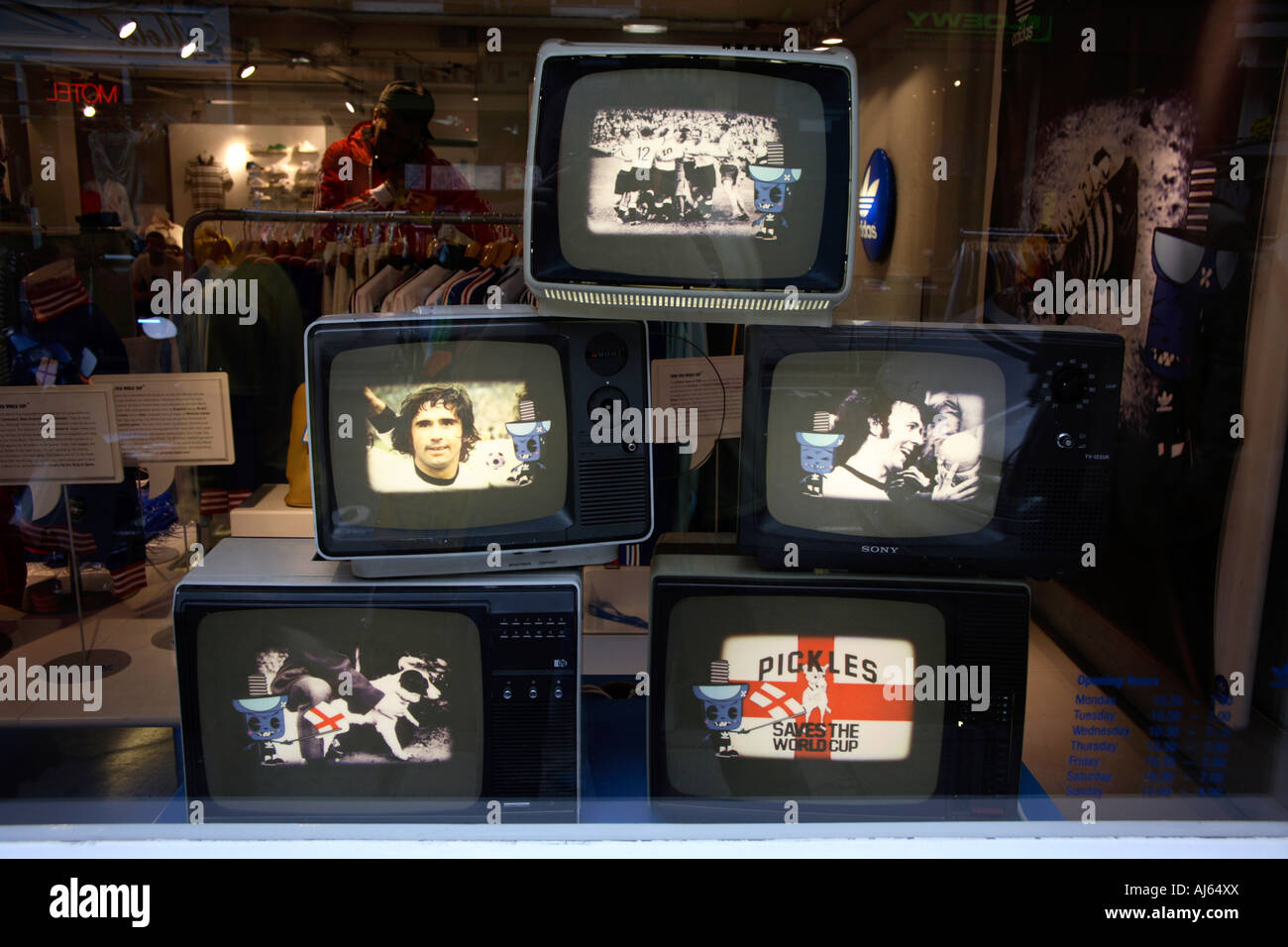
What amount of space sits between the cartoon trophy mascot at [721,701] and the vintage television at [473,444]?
25 cm

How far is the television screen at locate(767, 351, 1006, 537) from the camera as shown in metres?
1.34

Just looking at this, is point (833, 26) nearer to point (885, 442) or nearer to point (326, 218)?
point (885, 442)

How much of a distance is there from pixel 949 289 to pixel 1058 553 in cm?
187

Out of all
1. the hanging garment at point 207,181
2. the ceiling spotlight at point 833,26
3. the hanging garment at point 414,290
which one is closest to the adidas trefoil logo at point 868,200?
the ceiling spotlight at point 833,26

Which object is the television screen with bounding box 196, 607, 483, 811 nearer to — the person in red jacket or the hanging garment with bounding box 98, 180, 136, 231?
the person in red jacket

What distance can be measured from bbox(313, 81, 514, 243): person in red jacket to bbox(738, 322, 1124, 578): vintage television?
1.44 meters

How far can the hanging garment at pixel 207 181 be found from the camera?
2.51 meters

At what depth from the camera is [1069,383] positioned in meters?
1.31

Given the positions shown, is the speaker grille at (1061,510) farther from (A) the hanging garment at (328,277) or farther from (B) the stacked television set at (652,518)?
(A) the hanging garment at (328,277)

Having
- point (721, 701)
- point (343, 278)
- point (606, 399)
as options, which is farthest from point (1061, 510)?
point (343, 278)

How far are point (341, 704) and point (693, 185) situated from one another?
94cm
